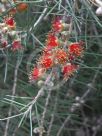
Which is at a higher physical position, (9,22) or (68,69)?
(9,22)

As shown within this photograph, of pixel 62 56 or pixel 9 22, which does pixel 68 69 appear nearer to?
pixel 62 56

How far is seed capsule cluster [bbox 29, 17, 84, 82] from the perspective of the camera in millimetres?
1237

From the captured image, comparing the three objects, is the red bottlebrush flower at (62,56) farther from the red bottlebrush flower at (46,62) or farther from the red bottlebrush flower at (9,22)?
the red bottlebrush flower at (9,22)

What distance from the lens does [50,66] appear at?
1242 mm

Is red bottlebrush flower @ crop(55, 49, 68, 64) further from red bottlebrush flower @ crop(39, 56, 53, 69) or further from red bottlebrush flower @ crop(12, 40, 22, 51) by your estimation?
red bottlebrush flower @ crop(12, 40, 22, 51)

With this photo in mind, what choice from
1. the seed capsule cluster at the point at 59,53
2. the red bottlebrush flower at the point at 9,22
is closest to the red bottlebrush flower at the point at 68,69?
the seed capsule cluster at the point at 59,53

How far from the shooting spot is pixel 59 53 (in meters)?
1.22

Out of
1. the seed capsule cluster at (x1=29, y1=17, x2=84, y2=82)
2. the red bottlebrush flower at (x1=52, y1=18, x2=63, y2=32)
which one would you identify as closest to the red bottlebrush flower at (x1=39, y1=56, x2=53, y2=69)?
the seed capsule cluster at (x1=29, y1=17, x2=84, y2=82)

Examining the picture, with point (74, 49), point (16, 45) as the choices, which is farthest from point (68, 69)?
point (16, 45)

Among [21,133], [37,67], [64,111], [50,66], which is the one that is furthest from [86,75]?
[50,66]

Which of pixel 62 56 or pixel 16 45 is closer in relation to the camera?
pixel 62 56

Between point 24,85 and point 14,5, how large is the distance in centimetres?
64

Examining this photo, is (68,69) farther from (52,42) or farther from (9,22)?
(9,22)

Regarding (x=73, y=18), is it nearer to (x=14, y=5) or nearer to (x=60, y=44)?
(x=60, y=44)
